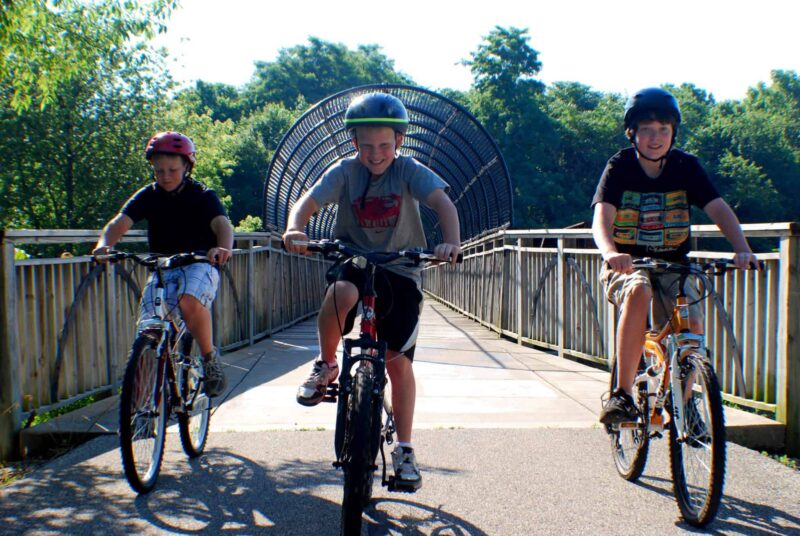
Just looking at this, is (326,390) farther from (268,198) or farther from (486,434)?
(268,198)

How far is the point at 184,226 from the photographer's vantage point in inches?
193

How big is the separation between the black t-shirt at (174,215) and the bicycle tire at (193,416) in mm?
794

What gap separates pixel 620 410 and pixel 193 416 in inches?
92.0

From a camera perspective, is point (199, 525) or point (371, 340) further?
point (199, 525)

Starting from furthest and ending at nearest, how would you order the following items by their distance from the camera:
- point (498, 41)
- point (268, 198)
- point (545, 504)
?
point (498, 41), point (268, 198), point (545, 504)

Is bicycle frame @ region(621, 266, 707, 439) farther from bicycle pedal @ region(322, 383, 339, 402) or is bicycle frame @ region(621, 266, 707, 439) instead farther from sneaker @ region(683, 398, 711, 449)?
bicycle pedal @ region(322, 383, 339, 402)

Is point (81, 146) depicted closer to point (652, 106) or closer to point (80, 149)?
point (80, 149)

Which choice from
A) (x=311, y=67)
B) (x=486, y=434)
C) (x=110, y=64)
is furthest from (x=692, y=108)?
(x=486, y=434)

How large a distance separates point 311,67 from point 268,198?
6436cm

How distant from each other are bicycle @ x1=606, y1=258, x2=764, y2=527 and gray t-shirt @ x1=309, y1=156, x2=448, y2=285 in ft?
3.45

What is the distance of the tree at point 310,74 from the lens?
76.6 meters

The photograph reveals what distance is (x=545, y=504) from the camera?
3828 mm

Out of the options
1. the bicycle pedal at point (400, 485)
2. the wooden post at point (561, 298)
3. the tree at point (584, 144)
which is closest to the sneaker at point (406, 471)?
the bicycle pedal at point (400, 485)

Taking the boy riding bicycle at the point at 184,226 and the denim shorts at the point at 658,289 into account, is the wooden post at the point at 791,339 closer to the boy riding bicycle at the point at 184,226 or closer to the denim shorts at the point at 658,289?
the denim shorts at the point at 658,289
